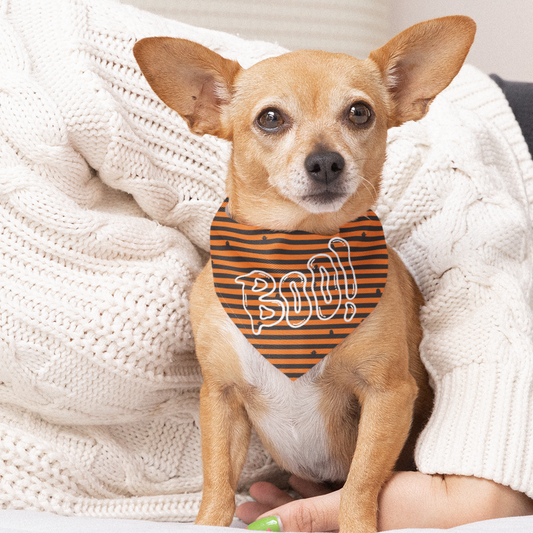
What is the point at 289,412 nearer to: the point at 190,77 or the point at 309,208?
the point at 309,208

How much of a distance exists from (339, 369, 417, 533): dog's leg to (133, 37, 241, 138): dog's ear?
623 mm

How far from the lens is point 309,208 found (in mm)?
1102

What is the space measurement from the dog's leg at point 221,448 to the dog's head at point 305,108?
0.37 metres

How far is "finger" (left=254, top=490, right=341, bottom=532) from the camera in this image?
1.10 metres

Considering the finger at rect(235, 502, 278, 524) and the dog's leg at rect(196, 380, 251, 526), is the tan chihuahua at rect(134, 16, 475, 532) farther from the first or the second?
the finger at rect(235, 502, 278, 524)

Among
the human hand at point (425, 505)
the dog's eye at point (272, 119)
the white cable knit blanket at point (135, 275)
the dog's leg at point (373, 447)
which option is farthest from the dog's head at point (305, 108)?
the human hand at point (425, 505)

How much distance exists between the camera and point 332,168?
3.45 ft

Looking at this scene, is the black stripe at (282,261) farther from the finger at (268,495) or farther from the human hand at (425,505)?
the finger at (268,495)

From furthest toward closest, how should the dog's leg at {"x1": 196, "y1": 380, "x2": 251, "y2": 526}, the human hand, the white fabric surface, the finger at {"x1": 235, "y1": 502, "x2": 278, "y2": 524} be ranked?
the finger at {"x1": 235, "y1": 502, "x2": 278, "y2": 524} → the dog's leg at {"x1": 196, "y1": 380, "x2": 251, "y2": 526} → the human hand → the white fabric surface

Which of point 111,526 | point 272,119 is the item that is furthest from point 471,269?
point 111,526

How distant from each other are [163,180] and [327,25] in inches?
51.2

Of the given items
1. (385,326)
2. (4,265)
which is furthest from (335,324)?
(4,265)

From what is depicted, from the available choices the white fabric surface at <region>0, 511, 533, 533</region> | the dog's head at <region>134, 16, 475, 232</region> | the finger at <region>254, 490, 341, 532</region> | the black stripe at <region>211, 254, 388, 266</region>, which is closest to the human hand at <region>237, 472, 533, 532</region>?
the finger at <region>254, 490, 341, 532</region>

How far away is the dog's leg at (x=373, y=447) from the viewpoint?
1.03 meters
